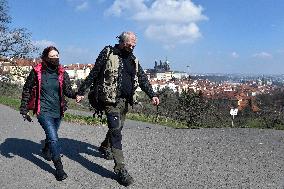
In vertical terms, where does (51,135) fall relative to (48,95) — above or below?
below

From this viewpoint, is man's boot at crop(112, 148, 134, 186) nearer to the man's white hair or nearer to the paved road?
the paved road

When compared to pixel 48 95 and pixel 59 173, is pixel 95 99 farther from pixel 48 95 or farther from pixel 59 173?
pixel 59 173

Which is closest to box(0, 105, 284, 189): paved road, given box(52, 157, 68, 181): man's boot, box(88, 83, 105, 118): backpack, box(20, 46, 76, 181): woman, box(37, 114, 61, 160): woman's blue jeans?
box(52, 157, 68, 181): man's boot

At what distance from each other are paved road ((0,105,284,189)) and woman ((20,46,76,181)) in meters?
0.54

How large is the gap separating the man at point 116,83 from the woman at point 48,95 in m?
0.40

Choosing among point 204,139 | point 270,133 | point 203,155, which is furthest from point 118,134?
point 270,133

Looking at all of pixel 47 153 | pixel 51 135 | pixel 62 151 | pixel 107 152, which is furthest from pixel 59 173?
pixel 62 151

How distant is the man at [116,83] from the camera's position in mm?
6113

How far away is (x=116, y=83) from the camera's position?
6.16m

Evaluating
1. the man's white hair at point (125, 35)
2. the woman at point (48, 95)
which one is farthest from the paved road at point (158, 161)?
the man's white hair at point (125, 35)

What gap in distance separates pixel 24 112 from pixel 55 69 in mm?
734

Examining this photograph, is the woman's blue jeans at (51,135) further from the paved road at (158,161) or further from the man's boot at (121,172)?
the man's boot at (121,172)

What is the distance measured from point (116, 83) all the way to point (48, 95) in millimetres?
1030

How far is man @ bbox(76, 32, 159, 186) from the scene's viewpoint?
611 cm
